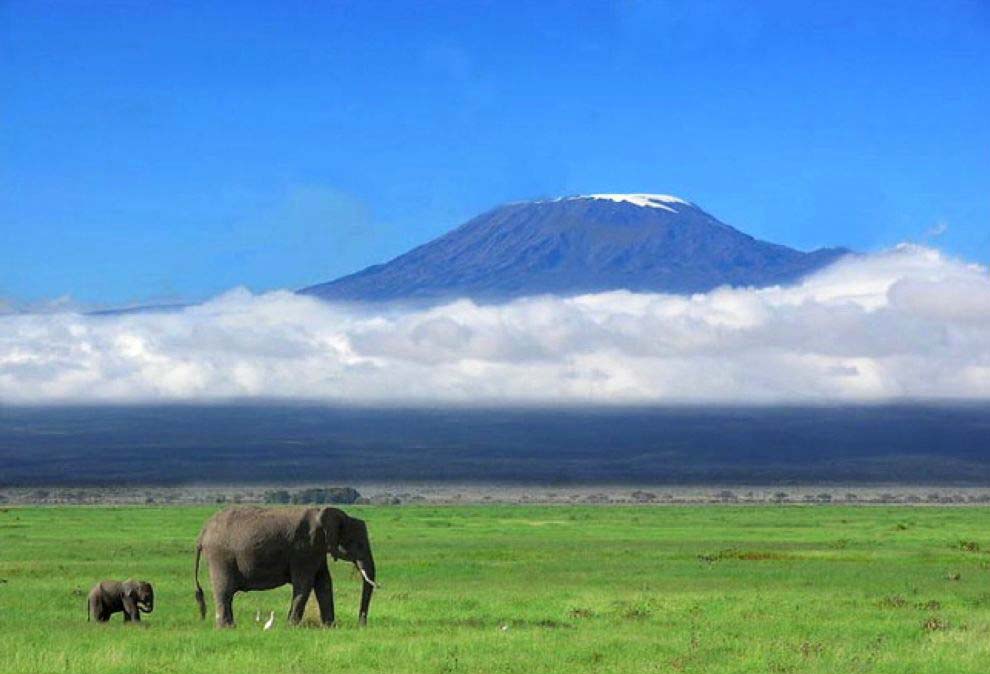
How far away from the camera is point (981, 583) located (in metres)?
42.8

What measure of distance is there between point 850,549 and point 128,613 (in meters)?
37.5

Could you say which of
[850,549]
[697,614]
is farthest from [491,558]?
[697,614]

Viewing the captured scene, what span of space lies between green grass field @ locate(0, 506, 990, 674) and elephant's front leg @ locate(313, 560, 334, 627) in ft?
0.94

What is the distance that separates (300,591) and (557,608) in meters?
7.11

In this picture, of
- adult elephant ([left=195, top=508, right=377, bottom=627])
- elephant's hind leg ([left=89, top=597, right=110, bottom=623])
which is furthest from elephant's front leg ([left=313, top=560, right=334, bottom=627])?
elephant's hind leg ([left=89, top=597, right=110, bottom=623])

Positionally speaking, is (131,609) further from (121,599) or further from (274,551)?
→ (274,551)

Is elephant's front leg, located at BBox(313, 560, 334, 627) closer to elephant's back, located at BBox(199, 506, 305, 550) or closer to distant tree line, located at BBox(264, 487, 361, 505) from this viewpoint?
elephant's back, located at BBox(199, 506, 305, 550)

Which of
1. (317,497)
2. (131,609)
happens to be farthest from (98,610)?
(317,497)

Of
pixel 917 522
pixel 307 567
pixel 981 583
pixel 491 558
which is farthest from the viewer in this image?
pixel 917 522

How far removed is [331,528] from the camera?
90.7 feet

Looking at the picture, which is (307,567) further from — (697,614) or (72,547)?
(72,547)

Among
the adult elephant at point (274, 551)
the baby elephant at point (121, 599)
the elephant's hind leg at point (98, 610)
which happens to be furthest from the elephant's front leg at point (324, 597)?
the elephant's hind leg at point (98, 610)

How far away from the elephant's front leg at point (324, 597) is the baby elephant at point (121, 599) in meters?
3.37

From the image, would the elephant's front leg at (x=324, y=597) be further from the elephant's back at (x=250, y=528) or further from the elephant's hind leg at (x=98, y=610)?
the elephant's hind leg at (x=98, y=610)
